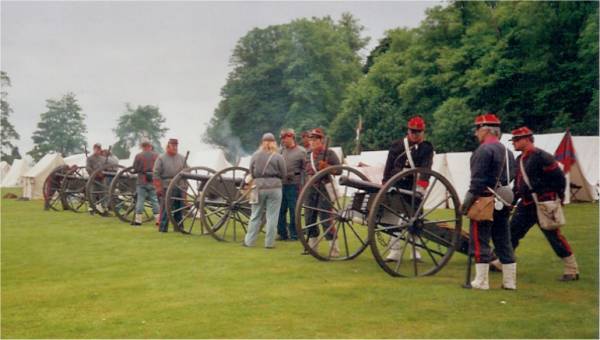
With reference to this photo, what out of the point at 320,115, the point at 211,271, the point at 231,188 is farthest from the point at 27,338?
the point at 320,115

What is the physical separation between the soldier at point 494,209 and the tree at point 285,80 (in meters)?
44.9

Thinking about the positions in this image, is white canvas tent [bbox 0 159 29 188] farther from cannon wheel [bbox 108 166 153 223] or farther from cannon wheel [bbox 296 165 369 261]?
cannon wheel [bbox 296 165 369 261]

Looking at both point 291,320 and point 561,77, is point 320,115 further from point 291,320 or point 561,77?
point 291,320

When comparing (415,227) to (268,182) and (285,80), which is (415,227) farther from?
(285,80)

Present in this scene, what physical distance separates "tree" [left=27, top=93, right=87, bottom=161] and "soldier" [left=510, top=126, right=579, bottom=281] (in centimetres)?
1813

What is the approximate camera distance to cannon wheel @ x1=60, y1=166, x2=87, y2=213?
20859 mm

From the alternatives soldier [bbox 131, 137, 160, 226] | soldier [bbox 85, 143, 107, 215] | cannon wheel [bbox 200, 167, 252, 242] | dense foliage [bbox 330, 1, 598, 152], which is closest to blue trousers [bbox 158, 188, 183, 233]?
soldier [bbox 131, 137, 160, 226]

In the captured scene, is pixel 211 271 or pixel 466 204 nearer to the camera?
pixel 466 204

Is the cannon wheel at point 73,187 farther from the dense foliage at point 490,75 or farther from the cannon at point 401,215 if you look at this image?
the dense foliage at point 490,75

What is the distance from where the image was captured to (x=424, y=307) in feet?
21.8

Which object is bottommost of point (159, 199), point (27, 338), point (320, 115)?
point (27, 338)

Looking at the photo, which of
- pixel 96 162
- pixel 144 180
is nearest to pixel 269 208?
pixel 144 180

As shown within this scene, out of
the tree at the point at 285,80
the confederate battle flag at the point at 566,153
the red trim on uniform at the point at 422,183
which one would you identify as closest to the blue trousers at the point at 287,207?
the red trim on uniform at the point at 422,183

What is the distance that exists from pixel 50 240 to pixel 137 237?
1464mm
